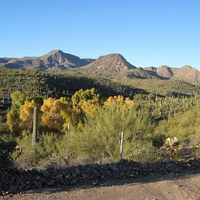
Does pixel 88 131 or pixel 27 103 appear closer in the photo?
pixel 88 131

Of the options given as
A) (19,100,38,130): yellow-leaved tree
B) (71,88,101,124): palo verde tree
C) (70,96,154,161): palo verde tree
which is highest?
(70,96,154,161): palo verde tree

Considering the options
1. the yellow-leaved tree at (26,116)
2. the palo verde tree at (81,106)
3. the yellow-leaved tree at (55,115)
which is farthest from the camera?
the yellow-leaved tree at (26,116)

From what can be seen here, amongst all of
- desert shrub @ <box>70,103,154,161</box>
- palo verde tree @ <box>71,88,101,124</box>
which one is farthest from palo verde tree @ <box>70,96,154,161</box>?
palo verde tree @ <box>71,88,101,124</box>

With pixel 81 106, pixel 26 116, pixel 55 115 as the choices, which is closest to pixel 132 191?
pixel 81 106

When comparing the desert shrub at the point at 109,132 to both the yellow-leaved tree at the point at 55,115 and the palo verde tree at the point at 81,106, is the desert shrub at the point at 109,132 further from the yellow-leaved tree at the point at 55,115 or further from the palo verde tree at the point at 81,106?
the yellow-leaved tree at the point at 55,115

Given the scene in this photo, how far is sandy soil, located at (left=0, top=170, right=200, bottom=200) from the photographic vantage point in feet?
20.1

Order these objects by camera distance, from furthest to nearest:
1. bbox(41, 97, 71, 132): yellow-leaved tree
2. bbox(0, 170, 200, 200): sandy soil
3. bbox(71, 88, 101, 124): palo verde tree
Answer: bbox(41, 97, 71, 132): yellow-leaved tree < bbox(71, 88, 101, 124): palo verde tree < bbox(0, 170, 200, 200): sandy soil

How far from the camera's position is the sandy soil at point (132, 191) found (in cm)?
612

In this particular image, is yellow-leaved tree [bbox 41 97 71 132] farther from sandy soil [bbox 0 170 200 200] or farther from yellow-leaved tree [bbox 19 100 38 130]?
sandy soil [bbox 0 170 200 200]

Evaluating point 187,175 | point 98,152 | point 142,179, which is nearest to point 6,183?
point 142,179

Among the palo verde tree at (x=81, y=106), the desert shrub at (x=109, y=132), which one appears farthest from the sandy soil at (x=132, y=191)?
the palo verde tree at (x=81, y=106)

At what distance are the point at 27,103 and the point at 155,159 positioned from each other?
33708 millimetres

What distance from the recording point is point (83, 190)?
6512 mm

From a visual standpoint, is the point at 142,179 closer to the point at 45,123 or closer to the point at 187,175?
→ the point at 187,175
